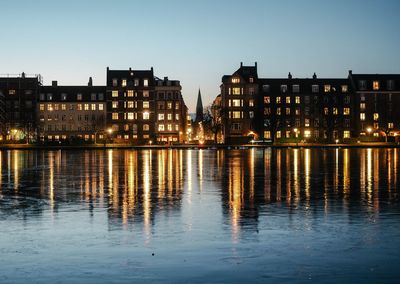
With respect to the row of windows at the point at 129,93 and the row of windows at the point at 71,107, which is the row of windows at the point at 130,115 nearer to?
the row of windows at the point at 129,93

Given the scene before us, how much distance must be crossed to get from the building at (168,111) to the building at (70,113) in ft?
47.6

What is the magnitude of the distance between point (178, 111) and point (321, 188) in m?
132

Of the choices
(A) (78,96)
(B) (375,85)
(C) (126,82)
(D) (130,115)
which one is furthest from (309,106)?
(A) (78,96)

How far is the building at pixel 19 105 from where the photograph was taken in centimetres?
15500

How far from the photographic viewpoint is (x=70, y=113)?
523 ft

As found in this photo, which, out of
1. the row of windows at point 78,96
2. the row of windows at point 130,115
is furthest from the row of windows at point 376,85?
the row of windows at point 78,96

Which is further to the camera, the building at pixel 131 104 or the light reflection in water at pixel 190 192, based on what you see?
the building at pixel 131 104

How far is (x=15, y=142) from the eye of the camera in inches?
5271

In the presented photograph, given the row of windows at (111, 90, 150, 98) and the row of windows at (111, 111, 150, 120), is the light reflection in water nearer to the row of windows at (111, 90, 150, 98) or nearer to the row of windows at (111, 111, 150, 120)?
the row of windows at (111, 90, 150, 98)

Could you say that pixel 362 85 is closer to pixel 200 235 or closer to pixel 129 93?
pixel 129 93

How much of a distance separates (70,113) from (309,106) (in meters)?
61.7

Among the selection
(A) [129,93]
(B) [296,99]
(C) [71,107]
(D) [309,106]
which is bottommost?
(D) [309,106]

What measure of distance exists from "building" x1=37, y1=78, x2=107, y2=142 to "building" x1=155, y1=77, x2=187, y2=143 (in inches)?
572

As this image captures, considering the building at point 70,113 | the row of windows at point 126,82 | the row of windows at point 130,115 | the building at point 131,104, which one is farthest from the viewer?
the building at point 70,113
